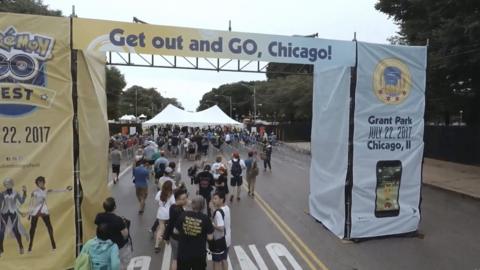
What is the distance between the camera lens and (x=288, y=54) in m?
10.3

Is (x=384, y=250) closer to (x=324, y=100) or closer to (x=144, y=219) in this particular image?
(x=324, y=100)

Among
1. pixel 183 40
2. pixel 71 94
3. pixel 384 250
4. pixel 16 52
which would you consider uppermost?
pixel 183 40

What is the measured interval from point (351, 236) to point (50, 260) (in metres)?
6.24

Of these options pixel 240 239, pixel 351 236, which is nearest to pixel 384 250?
pixel 351 236

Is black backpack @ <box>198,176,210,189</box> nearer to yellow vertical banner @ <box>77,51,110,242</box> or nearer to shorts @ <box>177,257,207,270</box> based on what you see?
yellow vertical banner @ <box>77,51,110,242</box>

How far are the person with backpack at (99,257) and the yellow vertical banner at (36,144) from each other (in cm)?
261

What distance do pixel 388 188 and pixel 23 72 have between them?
8.09 m

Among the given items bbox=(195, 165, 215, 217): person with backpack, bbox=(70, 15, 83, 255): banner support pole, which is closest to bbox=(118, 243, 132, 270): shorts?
bbox=(70, 15, 83, 255): banner support pole

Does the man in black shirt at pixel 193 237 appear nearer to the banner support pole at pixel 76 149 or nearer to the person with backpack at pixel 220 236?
the person with backpack at pixel 220 236

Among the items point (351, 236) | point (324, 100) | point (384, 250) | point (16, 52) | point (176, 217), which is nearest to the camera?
point (176, 217)

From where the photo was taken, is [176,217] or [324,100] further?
[324,100]

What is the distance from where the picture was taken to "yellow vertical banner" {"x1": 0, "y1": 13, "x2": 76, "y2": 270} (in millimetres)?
7148

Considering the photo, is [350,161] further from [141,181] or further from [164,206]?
[141,181]

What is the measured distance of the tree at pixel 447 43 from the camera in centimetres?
1750
